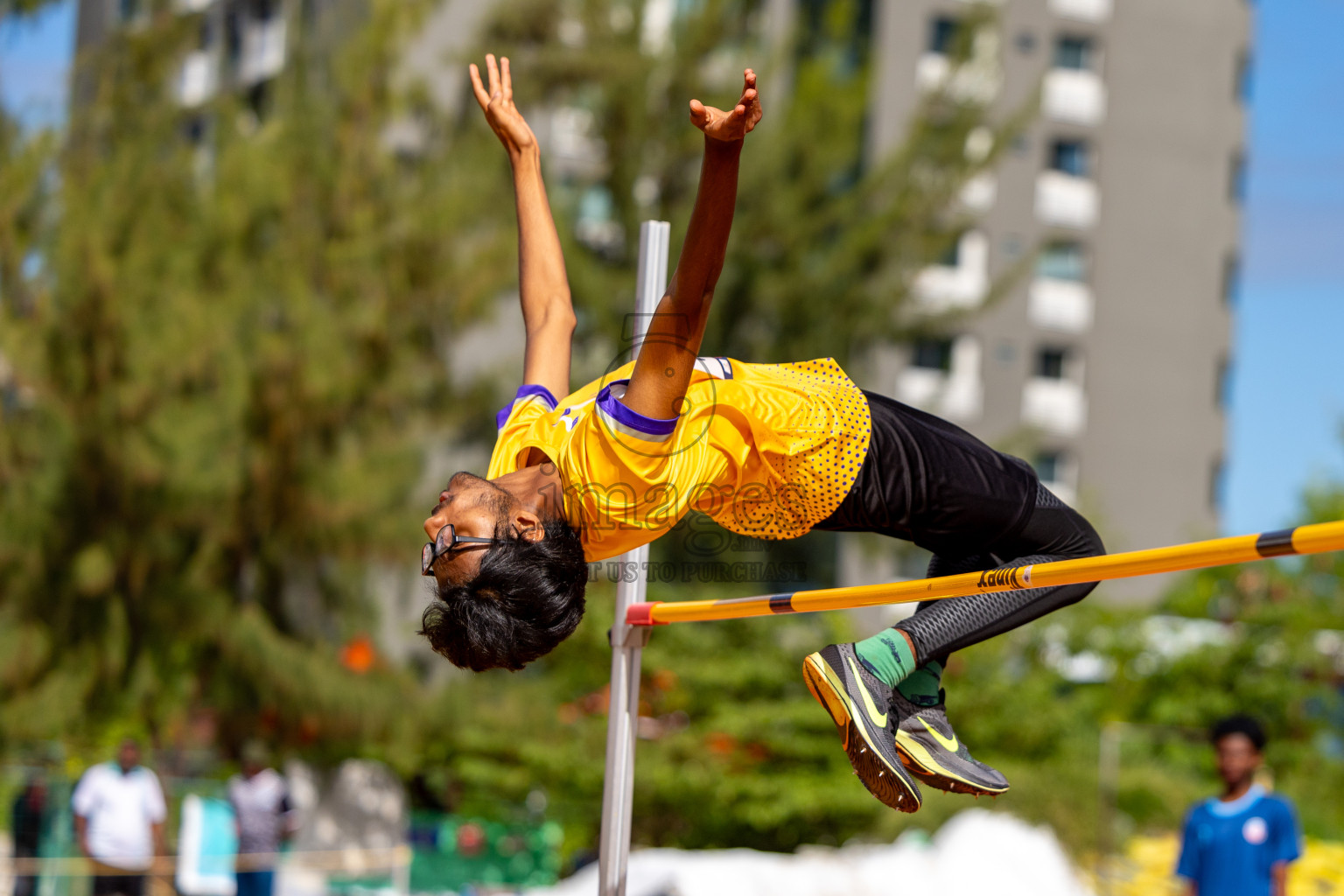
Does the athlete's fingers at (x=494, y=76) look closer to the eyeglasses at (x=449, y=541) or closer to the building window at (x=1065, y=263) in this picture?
the eyeglasses at (x=449, y=541)

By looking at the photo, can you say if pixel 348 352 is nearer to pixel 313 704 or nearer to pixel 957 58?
pixel 313 704

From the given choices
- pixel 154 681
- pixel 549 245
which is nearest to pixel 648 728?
pixel 154 681

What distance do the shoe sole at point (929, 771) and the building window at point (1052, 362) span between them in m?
24.0

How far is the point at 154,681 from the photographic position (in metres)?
10.6

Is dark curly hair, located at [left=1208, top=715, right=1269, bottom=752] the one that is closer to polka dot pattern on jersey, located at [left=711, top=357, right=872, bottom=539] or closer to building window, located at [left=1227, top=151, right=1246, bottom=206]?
polka dot pattern on jersey, located at [left=711, top=357, right=872, bottom=539]

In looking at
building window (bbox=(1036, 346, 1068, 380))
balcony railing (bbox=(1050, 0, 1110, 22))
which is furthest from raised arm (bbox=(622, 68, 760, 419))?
balcony railing (bbox=(1050, 0, 1110, 22))

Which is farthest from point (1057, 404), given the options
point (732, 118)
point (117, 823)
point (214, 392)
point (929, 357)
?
point (732, 118)

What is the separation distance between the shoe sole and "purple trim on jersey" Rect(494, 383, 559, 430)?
101cm

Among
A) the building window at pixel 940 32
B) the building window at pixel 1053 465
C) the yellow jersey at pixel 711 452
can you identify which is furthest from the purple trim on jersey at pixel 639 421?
the building window at pixel 1053 465

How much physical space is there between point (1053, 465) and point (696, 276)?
2417 cm

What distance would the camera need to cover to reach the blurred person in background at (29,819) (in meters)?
9.76

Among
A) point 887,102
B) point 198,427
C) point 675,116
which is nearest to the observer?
point 198,427

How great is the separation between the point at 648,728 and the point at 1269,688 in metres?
7.67

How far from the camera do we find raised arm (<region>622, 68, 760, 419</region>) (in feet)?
7.46
